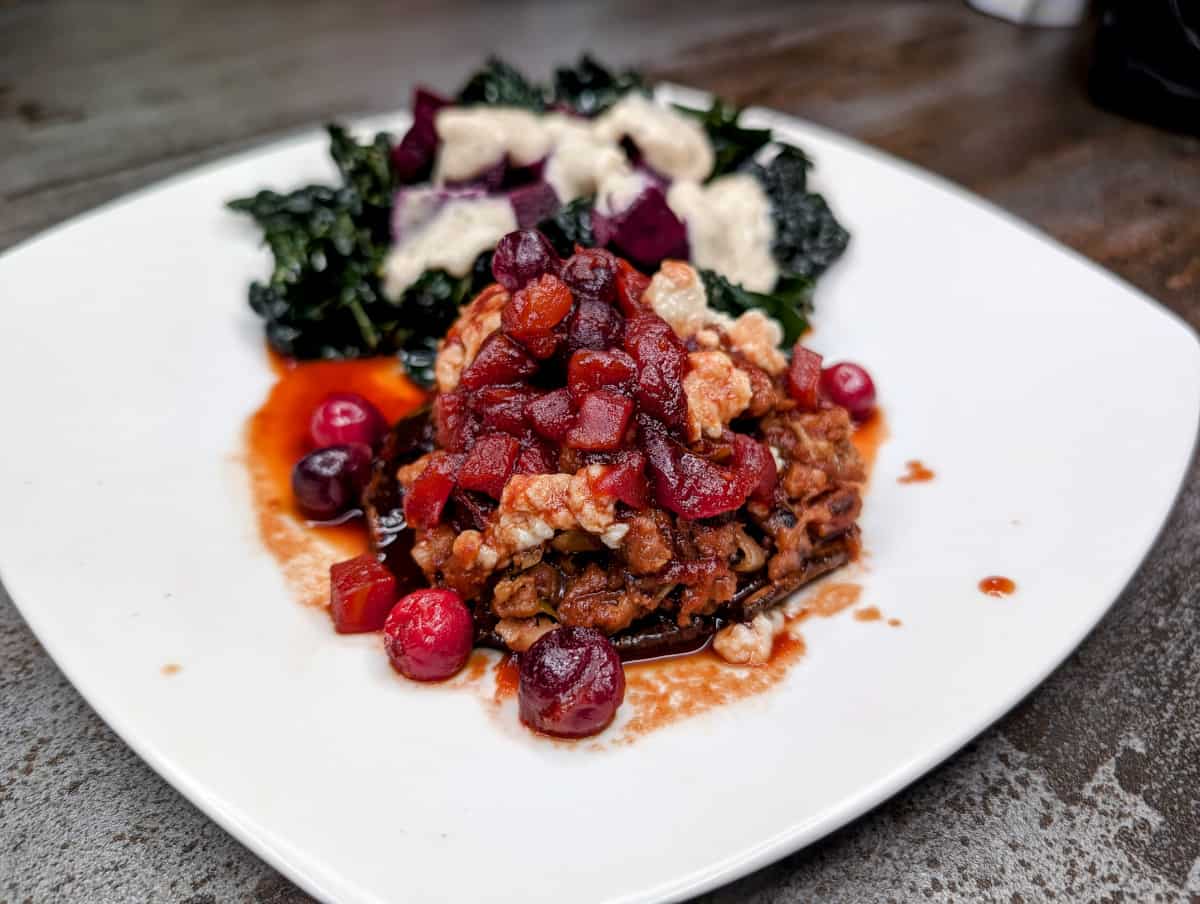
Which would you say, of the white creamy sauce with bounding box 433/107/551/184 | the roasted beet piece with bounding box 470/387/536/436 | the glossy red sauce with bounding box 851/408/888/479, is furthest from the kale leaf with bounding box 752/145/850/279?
the roasted beet piece with bounding box 470/387/536/436

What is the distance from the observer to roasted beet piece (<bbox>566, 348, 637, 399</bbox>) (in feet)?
8.93

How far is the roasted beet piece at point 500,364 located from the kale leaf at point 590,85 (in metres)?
2.59

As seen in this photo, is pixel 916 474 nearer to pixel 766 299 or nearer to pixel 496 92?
pixel 766 299

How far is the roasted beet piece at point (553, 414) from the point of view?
2740mm

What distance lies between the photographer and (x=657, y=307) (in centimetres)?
306

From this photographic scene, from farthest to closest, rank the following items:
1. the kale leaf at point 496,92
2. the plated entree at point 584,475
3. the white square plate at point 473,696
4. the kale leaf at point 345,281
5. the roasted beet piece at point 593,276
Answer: the kale leaf at point 496,92 < the kale leaf at point 345,281 < the roasted beet piece at point 593,276 < the plated entree at point 584,475 < the white square plate at point 473,696

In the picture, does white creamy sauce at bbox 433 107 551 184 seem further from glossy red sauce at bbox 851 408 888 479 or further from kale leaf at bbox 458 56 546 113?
glossy red sauce at bbox 851 408 888 479

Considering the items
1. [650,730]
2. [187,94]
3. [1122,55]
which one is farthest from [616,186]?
[1122,55]

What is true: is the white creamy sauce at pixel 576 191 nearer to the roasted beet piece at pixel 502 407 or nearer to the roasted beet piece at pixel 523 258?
the roasted beet piece at pixel 523 258

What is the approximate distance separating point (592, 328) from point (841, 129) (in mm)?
3798

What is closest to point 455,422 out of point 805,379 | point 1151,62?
point 805,379

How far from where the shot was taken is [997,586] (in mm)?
2736

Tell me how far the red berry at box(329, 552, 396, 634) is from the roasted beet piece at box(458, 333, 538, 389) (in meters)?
0.61

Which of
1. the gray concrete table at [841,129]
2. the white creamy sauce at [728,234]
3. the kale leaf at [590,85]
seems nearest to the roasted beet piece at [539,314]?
the gray concrete table at [841,129]
